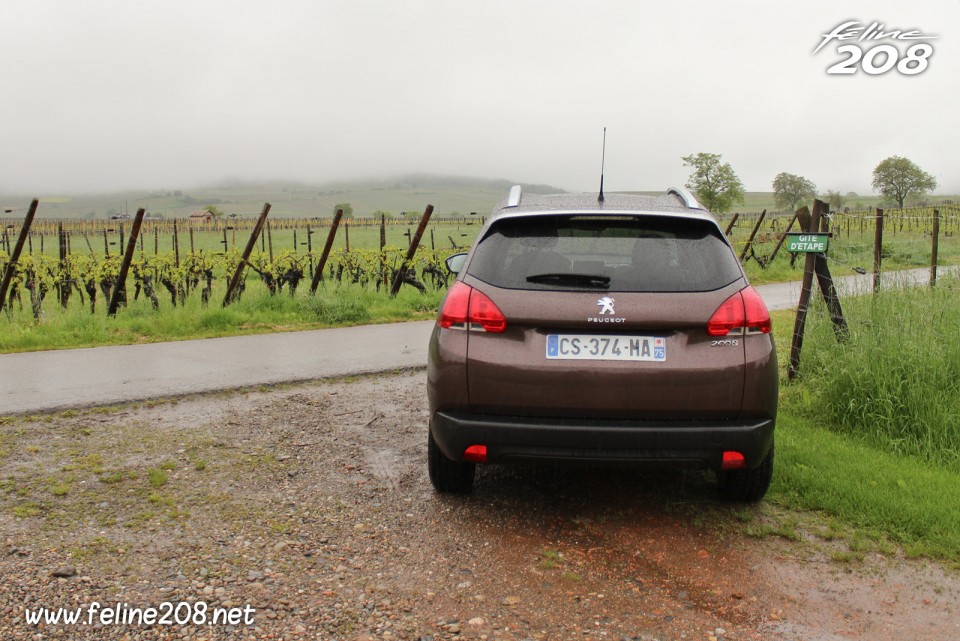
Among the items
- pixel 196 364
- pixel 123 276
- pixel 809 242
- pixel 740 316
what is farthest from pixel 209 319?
pixel 740 316

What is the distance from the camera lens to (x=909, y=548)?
3949 mm

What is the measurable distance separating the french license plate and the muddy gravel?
0.97 m

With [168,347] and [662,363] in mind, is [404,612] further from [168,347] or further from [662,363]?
[168,347]

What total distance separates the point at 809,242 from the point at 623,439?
3582 mm

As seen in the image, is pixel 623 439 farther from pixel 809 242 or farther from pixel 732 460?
pixel 809 242

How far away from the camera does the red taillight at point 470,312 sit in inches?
158

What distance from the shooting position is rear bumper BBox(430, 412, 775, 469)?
3.89 meters

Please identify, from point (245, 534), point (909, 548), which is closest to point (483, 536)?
point (245, 534)

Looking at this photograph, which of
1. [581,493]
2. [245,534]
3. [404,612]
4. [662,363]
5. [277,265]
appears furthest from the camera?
[277,265]

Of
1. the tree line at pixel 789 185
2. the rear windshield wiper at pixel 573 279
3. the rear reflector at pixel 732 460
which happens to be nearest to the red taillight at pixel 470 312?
the rear windshield wiper at pixel 573 279

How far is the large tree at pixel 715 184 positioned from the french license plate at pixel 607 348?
77074 millimetres

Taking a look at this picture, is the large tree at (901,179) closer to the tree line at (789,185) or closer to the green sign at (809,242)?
the tree line at (789,185)

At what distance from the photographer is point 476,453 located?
4.07 meters

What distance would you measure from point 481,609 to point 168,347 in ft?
26.6
